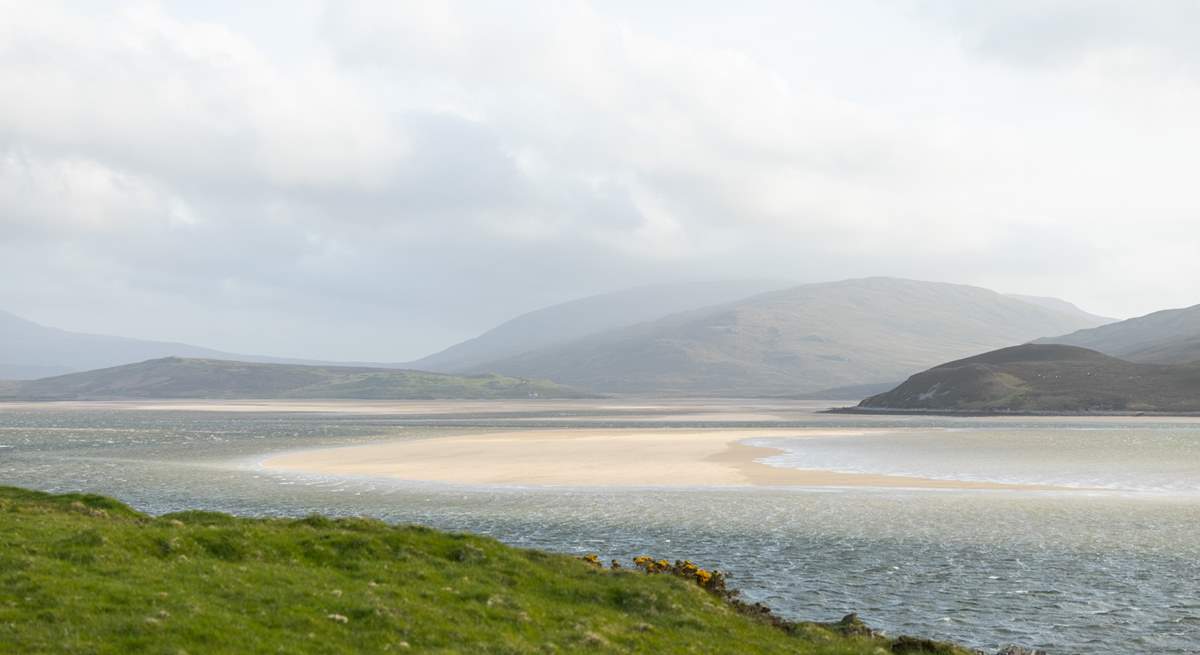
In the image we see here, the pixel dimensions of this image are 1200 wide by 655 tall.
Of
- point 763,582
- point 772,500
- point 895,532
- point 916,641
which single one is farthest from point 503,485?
point 916,641

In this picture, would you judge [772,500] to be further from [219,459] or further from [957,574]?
[219,459]

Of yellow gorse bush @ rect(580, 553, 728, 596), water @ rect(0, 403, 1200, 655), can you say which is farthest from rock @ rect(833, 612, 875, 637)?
yellow gorse bush @ rect(580, 553, 728, 596)

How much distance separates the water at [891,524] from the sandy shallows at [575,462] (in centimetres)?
438

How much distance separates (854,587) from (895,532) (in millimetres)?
12385

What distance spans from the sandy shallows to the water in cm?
438

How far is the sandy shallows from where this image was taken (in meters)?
67.4

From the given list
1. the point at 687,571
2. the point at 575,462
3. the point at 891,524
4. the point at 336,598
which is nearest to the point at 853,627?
the point at 687,571

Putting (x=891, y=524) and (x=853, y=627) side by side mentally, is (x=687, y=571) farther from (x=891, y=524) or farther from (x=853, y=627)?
(x=891, y=524)

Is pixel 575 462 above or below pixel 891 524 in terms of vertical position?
above

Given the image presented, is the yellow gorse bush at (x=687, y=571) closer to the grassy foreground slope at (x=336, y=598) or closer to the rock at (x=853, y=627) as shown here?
the grassy foreground slope at (x=336, y=598)

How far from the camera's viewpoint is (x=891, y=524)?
154 ft

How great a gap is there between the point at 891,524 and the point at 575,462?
39.1 m

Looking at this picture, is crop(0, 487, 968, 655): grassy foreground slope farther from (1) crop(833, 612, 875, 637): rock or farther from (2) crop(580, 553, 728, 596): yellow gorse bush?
(2) crop(580, 553, 728, 596): yellow gorse bush

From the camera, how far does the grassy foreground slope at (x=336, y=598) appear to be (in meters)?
18.9
